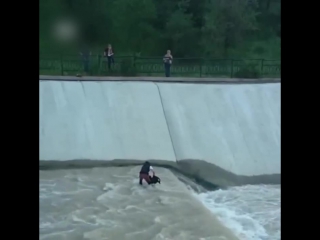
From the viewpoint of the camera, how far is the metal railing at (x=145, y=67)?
59.9 ft

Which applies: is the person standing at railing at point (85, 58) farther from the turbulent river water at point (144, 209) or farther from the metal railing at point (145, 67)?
the turbulent river water at point (144, 209)

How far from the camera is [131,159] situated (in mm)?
14625

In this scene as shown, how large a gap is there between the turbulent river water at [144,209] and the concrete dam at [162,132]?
15 cm

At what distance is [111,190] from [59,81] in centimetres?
566

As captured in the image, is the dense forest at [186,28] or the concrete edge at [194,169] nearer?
the concrete edge at [194,169]

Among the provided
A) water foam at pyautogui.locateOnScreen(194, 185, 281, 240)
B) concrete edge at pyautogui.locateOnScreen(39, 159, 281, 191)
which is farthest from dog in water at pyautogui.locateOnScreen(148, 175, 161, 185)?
concrete edge at pyautogui.locateOnScreen(39, 159, 281, 191)

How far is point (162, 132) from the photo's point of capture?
15469 mm

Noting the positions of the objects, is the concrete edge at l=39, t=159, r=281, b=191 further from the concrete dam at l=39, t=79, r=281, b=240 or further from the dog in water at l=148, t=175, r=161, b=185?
the dog in water at l=148, t=175, r=161, b=185

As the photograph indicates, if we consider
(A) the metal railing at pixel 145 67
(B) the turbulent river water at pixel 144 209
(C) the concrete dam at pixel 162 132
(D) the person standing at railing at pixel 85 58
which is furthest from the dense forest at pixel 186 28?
(B) the turbulent river water at pixel 144 209

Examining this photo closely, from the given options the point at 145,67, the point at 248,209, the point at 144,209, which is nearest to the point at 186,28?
the point at 145,67

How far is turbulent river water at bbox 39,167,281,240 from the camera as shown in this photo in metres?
9.73

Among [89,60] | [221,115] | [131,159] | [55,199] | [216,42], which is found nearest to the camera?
[55,199]
